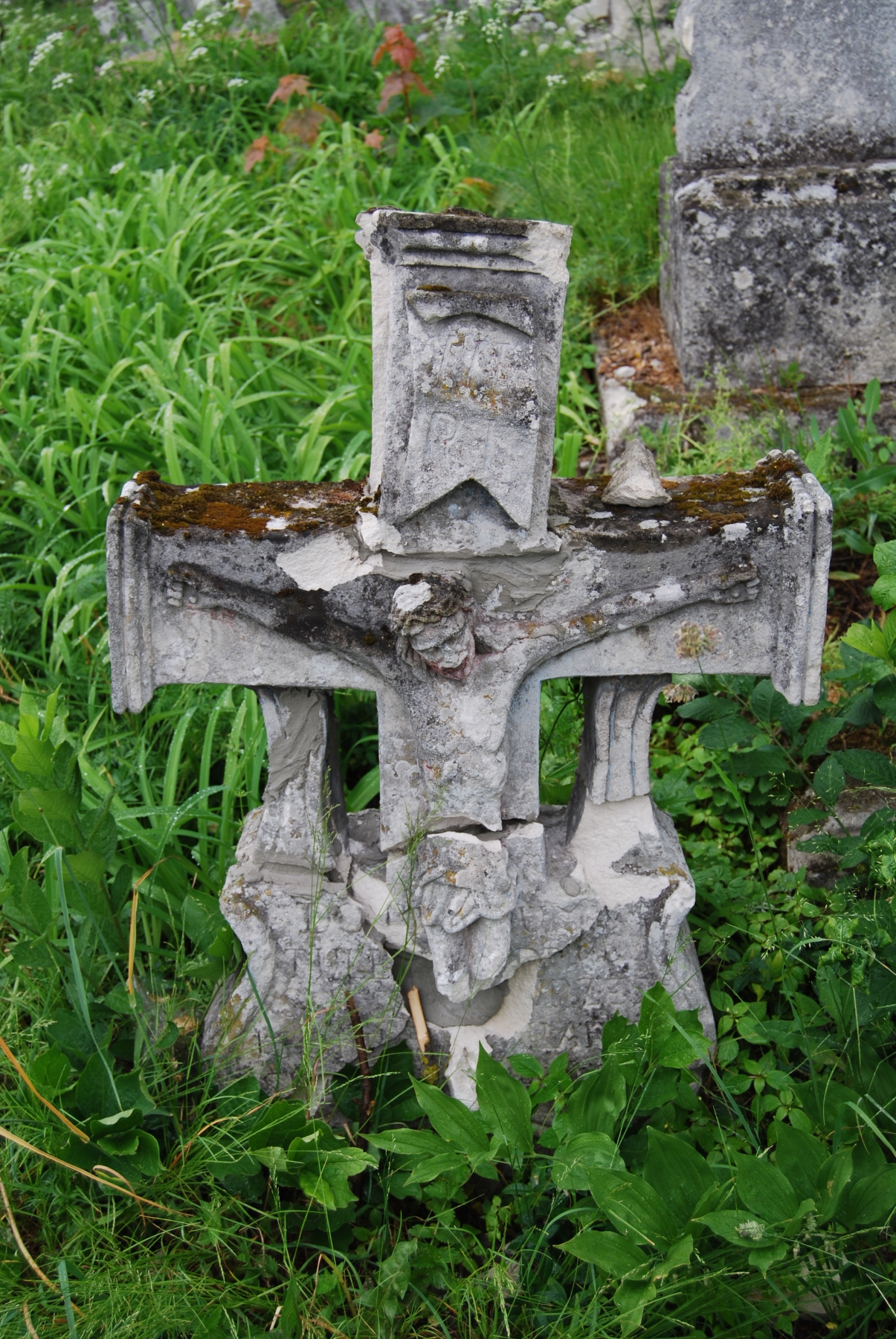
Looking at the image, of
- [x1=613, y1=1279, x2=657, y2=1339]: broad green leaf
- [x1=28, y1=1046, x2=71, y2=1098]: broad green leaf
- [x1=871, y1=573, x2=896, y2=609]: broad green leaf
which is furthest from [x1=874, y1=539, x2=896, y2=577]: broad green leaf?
[x1=28, y1=1046, x2=71, y2=1098]: broad green leaf

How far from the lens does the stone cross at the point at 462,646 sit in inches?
66.6

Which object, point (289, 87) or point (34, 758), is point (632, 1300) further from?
point (289, 87)

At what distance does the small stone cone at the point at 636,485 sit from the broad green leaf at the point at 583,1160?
1.01 meters

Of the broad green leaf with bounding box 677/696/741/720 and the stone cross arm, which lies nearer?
the stone cross arm

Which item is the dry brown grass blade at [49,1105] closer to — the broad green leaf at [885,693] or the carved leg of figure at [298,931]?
the carved leg of figure at [298,931]

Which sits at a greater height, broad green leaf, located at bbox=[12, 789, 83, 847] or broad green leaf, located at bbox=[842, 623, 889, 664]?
broad green leaf, located at bbox=[842, 623, 889, 664]

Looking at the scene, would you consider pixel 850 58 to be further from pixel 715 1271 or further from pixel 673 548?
pixel 715 1271

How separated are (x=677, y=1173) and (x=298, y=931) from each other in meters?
0.78

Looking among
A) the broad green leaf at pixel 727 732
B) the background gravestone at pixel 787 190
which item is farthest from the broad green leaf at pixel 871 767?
the background gravestone at pixel 787 190

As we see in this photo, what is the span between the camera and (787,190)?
3373 mm

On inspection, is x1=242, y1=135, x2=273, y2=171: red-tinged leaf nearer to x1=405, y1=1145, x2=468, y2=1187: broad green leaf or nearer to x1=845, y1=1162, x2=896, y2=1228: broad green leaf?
x1=405, y1=1145, x2=468, y2=1187: broad green leaf

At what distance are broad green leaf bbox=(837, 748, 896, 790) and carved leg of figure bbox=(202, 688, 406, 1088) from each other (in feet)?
3.12

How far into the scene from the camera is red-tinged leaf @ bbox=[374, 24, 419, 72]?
457 cm

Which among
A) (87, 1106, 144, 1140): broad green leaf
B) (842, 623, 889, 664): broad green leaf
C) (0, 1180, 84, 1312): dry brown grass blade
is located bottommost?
(0, 1180, 84, 1312): dry brown grass blade
